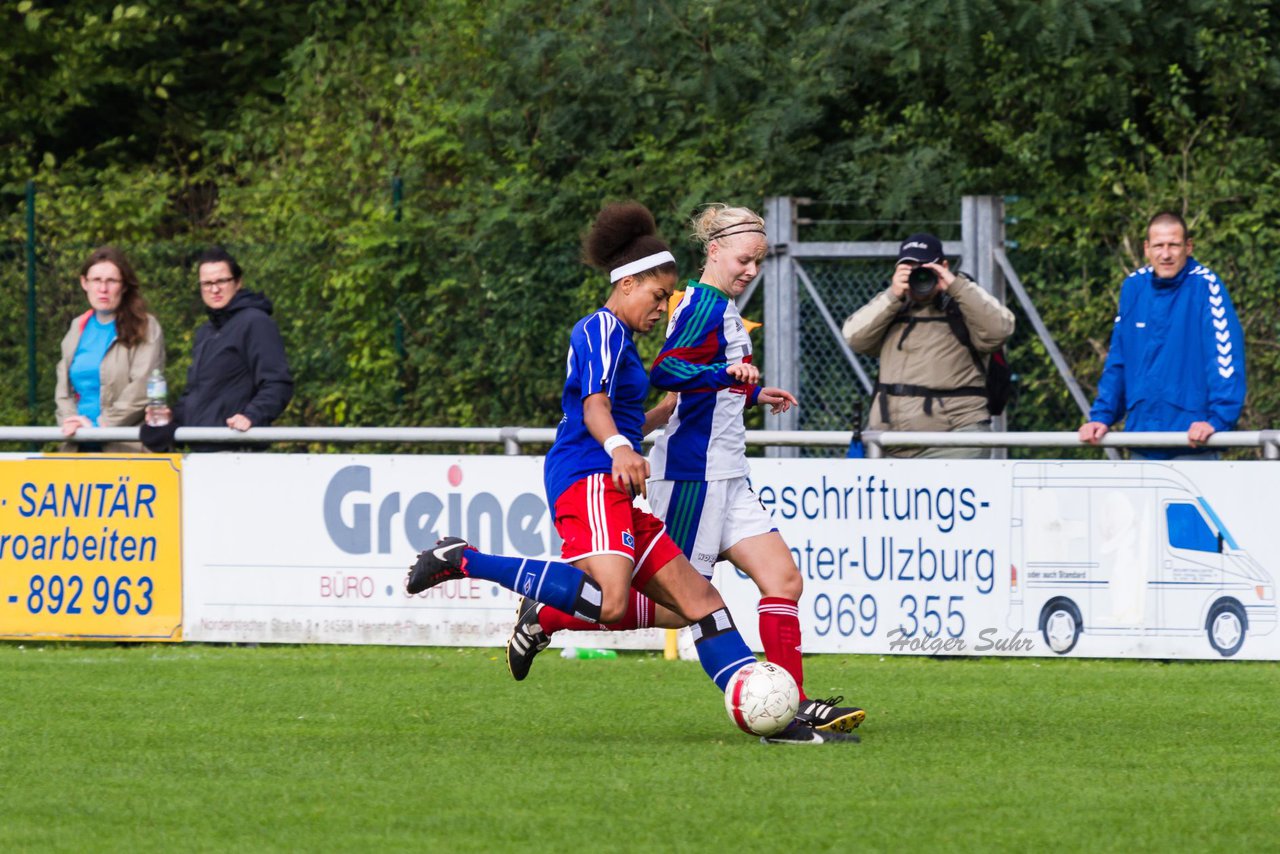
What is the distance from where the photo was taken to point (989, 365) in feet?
35.3

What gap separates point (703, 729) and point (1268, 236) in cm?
657

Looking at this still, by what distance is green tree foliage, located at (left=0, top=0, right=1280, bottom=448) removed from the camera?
14.3 m

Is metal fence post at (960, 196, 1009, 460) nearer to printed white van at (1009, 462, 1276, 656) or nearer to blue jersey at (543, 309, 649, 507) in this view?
printed white van at (1009, 462, 1276, 656)

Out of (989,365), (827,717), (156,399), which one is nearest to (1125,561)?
(989,365)

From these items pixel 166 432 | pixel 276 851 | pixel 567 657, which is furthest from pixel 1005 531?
pixel 276 851

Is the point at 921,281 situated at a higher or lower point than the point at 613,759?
higher

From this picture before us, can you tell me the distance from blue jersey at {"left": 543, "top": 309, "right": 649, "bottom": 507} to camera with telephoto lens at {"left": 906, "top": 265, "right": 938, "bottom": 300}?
338 centimetres

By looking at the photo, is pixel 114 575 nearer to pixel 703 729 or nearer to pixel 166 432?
pixel 166 432

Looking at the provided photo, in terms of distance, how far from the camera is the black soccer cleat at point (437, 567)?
7.48m

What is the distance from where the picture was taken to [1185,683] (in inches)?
366

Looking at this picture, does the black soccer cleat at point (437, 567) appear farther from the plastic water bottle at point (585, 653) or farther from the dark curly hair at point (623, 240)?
the plastic water bottle at point (585, 653)

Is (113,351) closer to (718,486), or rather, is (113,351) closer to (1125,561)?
(718,486)

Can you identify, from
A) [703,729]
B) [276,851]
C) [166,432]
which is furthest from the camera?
[166,432]

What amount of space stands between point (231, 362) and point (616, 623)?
187 inches
